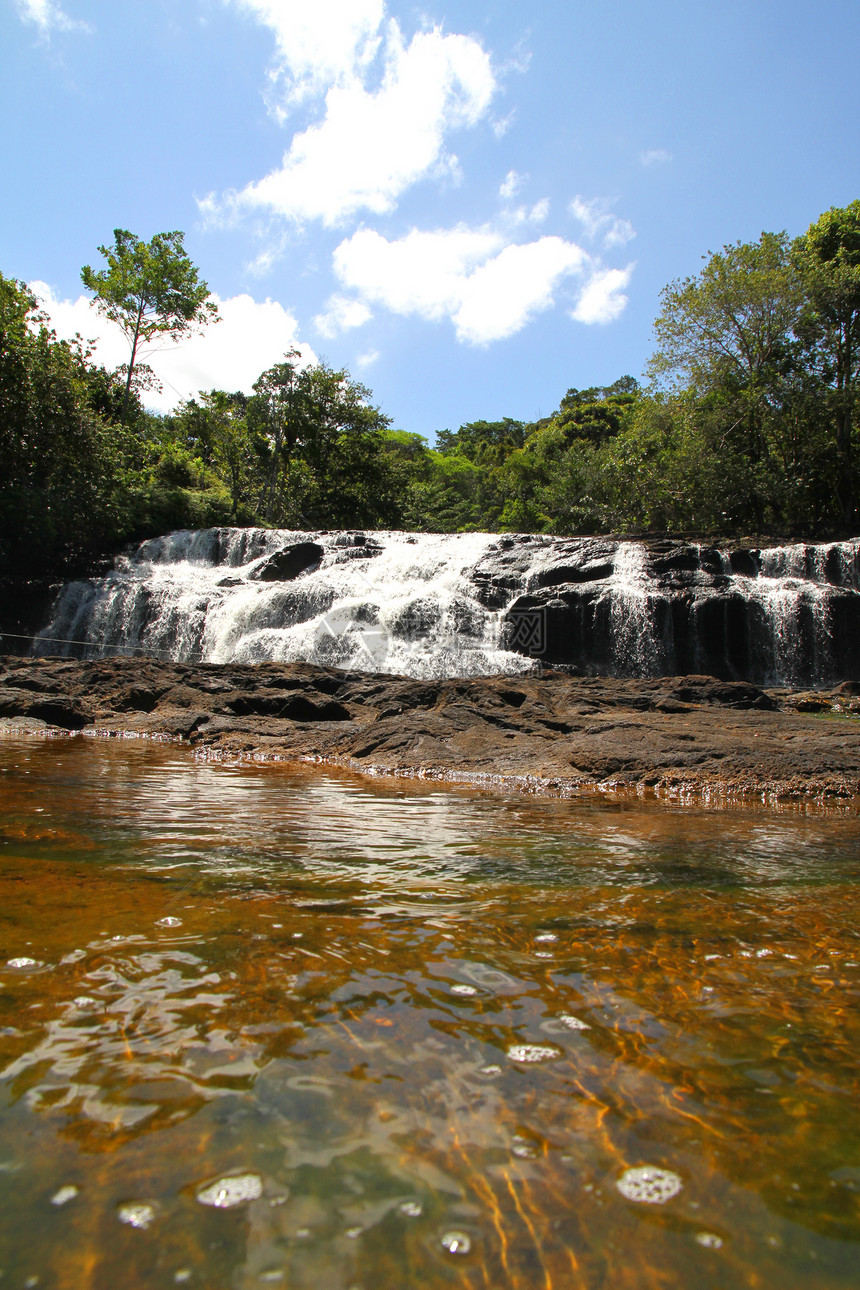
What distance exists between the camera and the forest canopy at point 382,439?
2311 centimetres

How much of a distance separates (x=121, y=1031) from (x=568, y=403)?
80.9m

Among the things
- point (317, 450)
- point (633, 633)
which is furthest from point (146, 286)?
point (633, 633)

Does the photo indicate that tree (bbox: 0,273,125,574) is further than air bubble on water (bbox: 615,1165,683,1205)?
Yes

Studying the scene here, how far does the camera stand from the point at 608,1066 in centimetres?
159

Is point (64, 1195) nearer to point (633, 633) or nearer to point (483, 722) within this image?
point (483, 722)

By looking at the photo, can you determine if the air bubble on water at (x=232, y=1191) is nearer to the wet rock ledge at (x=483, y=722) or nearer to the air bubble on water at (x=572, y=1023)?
the air bubble on water at (x=572, y=1023)

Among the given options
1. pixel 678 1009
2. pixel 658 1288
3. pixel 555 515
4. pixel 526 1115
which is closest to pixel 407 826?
Answer: pixel 678 1009

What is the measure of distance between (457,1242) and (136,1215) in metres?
0.52

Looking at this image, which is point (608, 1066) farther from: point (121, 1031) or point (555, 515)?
point (555, 515)

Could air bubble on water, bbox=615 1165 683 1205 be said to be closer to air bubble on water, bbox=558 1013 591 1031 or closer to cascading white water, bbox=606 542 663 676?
air bubble on water, bbox=558 1013 591 1031

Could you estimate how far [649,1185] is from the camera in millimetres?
1243

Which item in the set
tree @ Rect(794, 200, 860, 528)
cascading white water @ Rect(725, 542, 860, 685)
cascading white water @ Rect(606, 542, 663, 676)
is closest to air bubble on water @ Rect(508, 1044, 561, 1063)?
cascading white water @ Rect(606, 542, 663, 676)

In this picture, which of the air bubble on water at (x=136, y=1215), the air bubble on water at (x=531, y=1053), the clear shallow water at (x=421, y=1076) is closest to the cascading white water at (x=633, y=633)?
the clear shallow water at (x=421, y=1076)

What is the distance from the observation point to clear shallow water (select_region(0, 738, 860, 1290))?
1084mm
